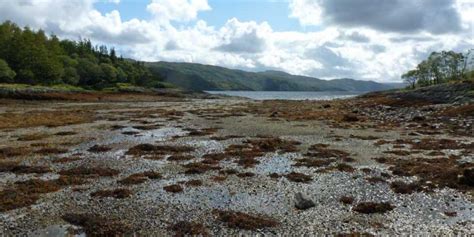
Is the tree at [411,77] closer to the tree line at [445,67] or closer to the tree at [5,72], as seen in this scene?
the tree line at [445,67]

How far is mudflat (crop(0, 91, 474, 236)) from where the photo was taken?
1627cm

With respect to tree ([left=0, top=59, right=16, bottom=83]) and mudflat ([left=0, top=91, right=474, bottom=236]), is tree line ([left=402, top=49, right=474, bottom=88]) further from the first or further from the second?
tree ([left=0, top=59, right=16, bottom=83])

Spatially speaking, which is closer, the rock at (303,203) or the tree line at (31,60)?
the rock at (303,203)

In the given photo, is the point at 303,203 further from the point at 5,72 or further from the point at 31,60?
the point at 31,60

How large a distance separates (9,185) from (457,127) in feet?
147

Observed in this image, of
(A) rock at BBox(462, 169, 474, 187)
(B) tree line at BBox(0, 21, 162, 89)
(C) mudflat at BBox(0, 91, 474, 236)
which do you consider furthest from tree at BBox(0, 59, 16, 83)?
(A) rock at BBox(462, 169, 474, 187)

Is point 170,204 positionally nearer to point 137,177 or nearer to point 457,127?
point 137,177

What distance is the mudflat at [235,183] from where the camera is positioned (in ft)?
53.4

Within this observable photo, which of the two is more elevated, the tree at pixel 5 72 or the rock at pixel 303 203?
the tree at pixel 5 72

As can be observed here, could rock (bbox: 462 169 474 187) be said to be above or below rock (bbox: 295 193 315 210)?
above

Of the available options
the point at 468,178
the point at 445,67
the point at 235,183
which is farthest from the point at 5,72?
the point at 445,67

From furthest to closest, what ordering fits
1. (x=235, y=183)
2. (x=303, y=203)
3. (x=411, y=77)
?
(x=411, y=77) → (x=235, y=183) → (x=303, y=203)

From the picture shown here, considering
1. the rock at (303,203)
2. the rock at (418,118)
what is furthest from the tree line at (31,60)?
the rock at (303,203)

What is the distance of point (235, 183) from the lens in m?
22.7
